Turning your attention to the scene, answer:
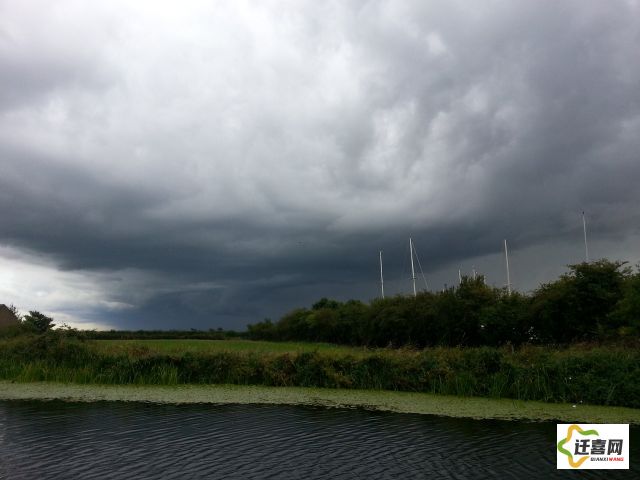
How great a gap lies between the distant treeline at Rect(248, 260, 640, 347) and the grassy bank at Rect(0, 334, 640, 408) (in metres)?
2.84

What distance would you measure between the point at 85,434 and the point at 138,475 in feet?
14.3

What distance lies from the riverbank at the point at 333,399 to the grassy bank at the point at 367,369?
859 millimetres

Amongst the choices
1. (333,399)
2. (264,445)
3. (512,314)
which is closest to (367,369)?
(333,399)

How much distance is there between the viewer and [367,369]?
2373 centimetres

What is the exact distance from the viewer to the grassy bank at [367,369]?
19.9 m

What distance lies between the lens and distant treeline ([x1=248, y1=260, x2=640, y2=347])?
35500 millimetres

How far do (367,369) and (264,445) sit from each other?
36.8ft

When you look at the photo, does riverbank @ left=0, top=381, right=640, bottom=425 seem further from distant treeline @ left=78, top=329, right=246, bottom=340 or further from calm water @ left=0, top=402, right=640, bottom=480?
distant treeline @ left=78, top=329, right=246, bottom=340

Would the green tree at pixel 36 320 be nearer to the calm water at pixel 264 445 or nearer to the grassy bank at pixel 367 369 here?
the grassy bank at pixel 367 369

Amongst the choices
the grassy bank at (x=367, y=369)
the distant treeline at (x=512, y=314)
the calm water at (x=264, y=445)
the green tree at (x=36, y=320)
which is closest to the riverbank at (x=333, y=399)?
the grassy bank at (x=367, y=369)

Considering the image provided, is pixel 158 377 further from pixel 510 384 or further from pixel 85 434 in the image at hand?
pixel 510 384

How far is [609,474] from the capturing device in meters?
10.9

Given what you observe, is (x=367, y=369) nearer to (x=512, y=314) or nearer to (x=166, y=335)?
(x=512, y=314)

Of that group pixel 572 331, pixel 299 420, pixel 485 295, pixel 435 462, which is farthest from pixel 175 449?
pixel 485 295
